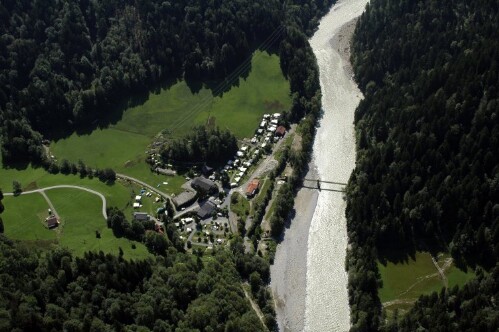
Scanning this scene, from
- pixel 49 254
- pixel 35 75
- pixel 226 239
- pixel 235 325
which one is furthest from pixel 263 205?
pixel 35 75

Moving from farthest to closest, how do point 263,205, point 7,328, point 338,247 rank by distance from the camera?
point 263,205 < point 338,247 < point 7,328

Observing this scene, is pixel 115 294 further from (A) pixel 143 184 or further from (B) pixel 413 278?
(B) pixel 413 278

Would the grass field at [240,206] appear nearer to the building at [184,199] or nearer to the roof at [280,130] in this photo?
the building at [184,199]

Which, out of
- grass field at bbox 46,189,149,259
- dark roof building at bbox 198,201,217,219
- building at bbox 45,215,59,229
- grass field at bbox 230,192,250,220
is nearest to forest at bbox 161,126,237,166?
grass field at bbox 230,192,250,220

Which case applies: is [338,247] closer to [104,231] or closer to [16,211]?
[104,231]

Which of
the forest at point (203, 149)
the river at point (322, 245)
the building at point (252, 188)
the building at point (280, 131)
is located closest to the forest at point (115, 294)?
the river at point (322, 245)

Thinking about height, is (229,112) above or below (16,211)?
above

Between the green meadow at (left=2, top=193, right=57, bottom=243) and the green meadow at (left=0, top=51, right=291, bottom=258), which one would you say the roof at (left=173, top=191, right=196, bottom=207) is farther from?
the green meadow at (left=2, top=193, right=57, bottom=243)

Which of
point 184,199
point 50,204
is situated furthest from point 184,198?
point 50,204
